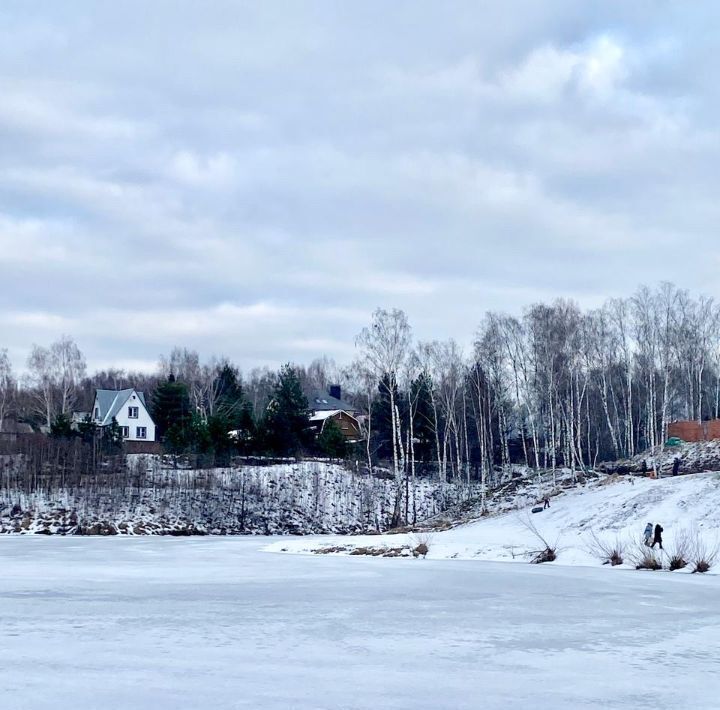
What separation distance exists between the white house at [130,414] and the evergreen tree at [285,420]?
19162 millimetres

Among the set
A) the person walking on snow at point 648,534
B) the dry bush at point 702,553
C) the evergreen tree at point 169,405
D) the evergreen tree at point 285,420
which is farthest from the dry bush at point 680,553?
the evergreen tree at point 169,405

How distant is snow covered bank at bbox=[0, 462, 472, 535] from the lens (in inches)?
1785

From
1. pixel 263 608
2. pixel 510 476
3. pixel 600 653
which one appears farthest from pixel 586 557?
pixel 510 476

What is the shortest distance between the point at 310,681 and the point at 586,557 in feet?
73.3

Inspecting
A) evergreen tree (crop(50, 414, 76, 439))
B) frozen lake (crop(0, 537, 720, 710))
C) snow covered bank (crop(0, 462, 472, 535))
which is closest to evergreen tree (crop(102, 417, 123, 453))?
evergreen tree (crop(50, 414, 76, 439))

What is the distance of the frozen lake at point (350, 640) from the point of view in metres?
8.88

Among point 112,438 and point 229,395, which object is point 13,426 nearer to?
point 229,395

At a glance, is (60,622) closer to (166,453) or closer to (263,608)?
(263,608)

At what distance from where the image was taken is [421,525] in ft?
151

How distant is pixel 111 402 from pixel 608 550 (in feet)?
180

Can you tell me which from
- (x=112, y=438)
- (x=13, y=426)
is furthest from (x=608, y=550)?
(x=13, y=426)

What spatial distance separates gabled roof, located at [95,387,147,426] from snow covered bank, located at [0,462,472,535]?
22.8 m

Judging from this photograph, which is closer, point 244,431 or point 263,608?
point 263,608

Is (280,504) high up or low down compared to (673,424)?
down
